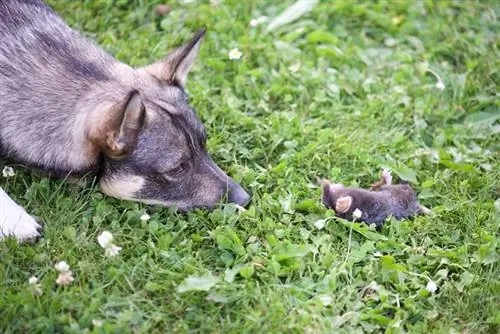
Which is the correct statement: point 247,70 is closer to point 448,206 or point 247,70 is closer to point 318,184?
point 318,184

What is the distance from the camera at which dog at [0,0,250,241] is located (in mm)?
4293

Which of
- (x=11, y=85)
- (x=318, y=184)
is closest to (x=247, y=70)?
(x=318, y=184)

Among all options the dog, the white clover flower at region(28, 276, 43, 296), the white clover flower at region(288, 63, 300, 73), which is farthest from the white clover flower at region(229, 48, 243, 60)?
the white clover flower at region(28, 276, 43, 296)

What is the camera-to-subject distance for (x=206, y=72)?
589 centimetres

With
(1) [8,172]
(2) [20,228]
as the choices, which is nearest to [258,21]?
(1) [8,172]

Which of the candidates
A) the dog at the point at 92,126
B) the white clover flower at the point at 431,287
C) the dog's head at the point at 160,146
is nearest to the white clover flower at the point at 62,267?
the dog at the point at 92,126

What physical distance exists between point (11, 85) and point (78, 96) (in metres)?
0.42

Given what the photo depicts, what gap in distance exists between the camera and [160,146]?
4.36 m

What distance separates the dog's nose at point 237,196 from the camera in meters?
4.69

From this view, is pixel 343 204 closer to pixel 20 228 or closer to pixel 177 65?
pixel 177 65

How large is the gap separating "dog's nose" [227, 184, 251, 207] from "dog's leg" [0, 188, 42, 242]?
3.81 ft

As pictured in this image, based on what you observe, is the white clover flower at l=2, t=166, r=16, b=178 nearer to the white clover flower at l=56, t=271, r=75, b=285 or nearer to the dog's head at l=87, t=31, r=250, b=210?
the dog's head at l=87, t=31, r=250, b=210

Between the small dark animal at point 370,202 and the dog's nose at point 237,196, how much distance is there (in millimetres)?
512

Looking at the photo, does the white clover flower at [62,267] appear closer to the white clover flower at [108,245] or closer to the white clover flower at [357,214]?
the white clover flower at [108,245]
